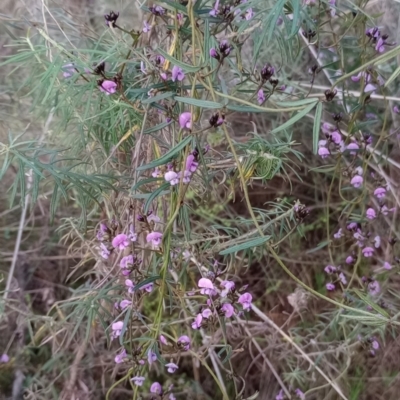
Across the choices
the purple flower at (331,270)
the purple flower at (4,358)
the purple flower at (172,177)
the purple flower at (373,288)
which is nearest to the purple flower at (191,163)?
the purple flower at (172,177)

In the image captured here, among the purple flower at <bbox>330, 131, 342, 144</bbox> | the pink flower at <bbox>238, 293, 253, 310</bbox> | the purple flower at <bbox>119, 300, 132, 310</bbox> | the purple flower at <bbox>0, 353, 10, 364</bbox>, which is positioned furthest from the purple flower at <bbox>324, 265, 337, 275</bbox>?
the purple flower at <bbox>0, 353, 10, 364</bbox>

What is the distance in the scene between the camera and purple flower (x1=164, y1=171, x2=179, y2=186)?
2.38 feet

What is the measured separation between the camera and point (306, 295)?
1327 millimetres

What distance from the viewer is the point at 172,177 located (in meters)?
0.73

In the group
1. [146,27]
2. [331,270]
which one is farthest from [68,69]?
[331,270]

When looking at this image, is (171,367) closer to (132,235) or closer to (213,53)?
(132,235)

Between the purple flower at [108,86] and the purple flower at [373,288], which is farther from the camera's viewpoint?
the purple flower at [373,288]

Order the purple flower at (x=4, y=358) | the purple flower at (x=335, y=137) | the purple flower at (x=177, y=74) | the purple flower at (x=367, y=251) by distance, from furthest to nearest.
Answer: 1. the purple flower at (x=4, y=358)
2. the purple flower at (x=367, y=251)
3. the purple flower at (x=335, y=137)
4. the purple flower at (x=177, y=74)

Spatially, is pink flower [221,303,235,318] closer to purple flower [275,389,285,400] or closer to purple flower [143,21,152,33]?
purple flower [143,21,152,33]

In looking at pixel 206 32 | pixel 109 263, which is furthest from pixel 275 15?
pixel 109 263

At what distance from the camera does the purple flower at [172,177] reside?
0.73m

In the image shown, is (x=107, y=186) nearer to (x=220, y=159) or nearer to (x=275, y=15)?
(x=220, y=159)

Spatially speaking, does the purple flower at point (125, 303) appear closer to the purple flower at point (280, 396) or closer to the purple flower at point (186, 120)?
the purple flower at point (186, 120)

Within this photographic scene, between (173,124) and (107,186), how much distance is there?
0.16 m
